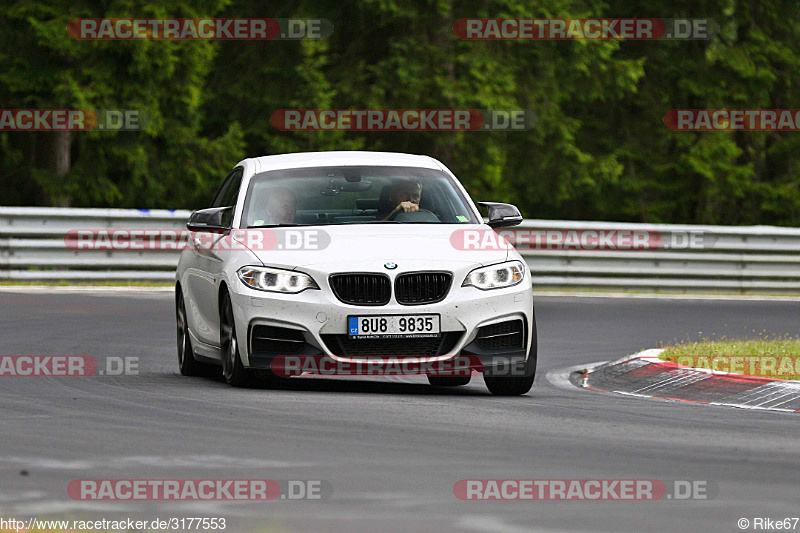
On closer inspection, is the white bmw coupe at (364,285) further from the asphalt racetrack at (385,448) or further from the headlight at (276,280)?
the asphalt racetrack at (385,448)

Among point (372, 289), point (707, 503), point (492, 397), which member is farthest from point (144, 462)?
point (492, 397)

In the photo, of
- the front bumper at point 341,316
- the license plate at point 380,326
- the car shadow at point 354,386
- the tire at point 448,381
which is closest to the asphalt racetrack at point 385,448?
the car shadow at point 354,386

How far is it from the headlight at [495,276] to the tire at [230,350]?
61.6 inches

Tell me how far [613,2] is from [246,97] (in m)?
9.66

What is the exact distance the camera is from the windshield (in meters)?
12.0

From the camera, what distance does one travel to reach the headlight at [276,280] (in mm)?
10891

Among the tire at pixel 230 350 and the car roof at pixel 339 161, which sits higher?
the car roof at pixel 339 161

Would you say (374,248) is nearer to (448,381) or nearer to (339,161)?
(339,161)

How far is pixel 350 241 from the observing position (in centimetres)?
1121

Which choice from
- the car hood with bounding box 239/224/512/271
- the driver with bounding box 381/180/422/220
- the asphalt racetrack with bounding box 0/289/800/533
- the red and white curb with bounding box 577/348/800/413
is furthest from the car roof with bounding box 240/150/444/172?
the red and white curb with bounding box 577/348/800/413

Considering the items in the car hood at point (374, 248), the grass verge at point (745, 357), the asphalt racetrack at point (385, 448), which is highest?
the car hood at point (374, 248)

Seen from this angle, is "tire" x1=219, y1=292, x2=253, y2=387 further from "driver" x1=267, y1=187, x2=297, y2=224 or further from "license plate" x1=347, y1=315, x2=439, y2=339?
"license plate" x1=347, y1=315, x2=439, y2=339

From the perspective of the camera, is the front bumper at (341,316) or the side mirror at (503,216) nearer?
the front bumper at (341,316)

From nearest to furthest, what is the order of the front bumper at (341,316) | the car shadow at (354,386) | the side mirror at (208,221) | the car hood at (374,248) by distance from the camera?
1. the front bumper at (341,316)
2. the car hood at (374,248)
3. the car shadow at (354,386)
4. the side mirror at (208,221)
